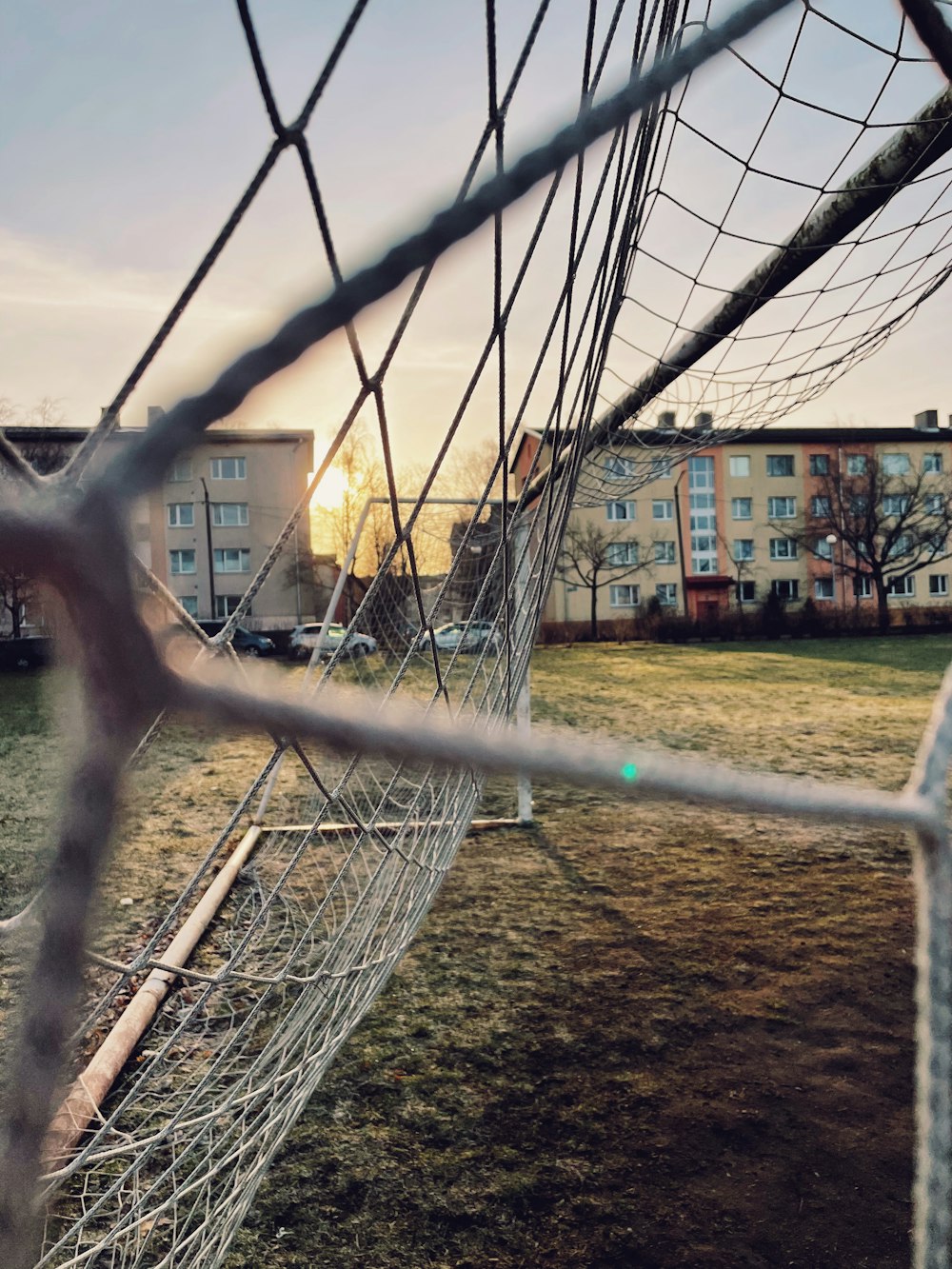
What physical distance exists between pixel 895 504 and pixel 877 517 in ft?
6.16

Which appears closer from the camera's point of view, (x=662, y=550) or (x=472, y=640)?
(x=472, y=640)

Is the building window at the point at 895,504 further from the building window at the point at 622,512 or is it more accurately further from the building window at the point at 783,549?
the building window at the point at 622,512

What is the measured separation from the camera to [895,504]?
914 inches

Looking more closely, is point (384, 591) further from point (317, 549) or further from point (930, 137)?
point (317, 549)

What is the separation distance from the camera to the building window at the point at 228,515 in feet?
65.5

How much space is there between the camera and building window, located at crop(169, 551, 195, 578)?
19.9 m

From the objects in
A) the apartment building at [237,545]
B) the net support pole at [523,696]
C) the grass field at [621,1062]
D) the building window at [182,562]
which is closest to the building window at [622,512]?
the apartment building at [237,545]

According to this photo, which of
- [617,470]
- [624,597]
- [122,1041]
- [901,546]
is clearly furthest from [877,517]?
[122,1041]

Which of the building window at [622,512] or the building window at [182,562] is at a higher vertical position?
the building window at [622,512]

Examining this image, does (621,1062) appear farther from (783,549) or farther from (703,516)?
(783,549)

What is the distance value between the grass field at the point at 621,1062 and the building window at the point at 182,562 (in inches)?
661

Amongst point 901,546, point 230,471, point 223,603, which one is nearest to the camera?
point 230,471

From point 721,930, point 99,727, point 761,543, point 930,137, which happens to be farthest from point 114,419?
point 761,543

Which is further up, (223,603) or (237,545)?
(237,545)
